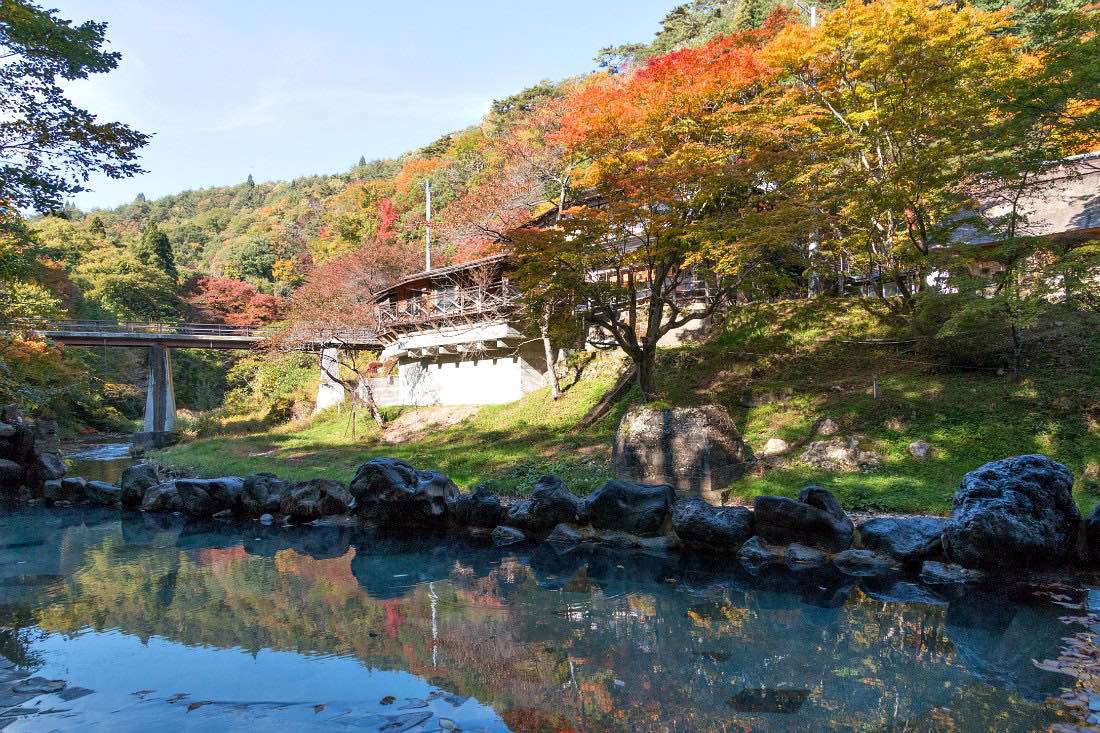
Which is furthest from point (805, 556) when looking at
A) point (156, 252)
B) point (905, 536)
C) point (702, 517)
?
point (156, 252)

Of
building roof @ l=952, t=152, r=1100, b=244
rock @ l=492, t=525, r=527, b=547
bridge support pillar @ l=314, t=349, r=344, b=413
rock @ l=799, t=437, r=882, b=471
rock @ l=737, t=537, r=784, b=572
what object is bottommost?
rock @ l=492, t=525, r=527, b=547

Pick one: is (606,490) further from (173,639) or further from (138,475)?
(138,475)

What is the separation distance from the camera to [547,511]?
10836 mm

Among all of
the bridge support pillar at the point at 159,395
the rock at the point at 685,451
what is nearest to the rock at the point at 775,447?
the rock at the point at 685,451

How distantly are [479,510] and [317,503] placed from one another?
3.81m

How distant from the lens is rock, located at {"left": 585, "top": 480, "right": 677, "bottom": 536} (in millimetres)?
10117

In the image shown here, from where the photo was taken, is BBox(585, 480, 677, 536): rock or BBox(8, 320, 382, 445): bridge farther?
BBox(8, 320, 382, 445): bridge

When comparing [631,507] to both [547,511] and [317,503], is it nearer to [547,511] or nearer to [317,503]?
[547,511]

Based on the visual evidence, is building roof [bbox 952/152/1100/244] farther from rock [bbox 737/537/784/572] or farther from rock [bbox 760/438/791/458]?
rock [bbox 737/537/784/572]

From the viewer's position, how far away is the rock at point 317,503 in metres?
12.7

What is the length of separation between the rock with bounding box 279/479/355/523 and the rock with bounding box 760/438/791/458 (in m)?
8.62

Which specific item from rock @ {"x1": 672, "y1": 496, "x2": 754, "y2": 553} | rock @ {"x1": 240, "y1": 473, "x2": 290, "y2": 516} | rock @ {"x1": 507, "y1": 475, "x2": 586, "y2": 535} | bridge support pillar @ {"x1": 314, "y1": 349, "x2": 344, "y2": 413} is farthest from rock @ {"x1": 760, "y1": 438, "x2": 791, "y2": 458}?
bridge support pillar @ {"x1": 314, "y1": 349, "x2": 344, "y2": 413}

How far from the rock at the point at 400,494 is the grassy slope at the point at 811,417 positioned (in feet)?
5.29

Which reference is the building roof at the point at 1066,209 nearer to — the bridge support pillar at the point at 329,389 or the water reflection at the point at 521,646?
the water reflection at the point at 521,646
